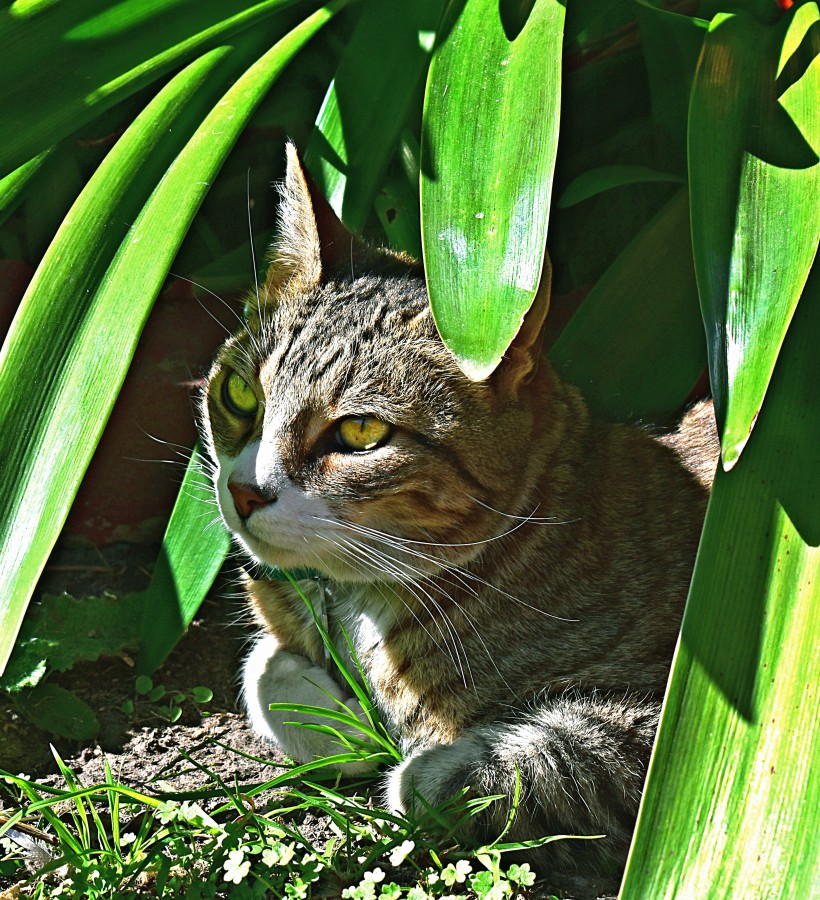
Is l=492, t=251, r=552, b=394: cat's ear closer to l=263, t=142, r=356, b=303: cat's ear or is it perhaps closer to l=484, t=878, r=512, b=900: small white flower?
l=263, t=142, r=356, b=303: cat's ear

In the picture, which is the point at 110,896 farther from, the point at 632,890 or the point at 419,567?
the point at 632,890

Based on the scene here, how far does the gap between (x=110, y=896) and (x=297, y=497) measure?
0.68 metres

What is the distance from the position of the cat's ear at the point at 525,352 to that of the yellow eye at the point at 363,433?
8.3 inches

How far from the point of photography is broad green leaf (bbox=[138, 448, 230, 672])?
2096mm

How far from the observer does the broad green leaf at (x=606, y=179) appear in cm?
209

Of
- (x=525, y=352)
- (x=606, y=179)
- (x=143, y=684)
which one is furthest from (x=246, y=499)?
(x=606, y=179)

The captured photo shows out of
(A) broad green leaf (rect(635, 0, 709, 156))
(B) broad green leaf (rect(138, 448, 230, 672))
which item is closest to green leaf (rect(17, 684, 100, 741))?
(B) broad green leaf (rect(138, 448, 230, 672))

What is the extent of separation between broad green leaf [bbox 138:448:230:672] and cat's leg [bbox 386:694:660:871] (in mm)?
657

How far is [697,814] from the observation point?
1.16 metres

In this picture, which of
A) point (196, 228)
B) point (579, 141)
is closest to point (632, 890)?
point (579, 141)

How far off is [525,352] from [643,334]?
0.59 metres

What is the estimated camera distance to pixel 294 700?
6.40 ft

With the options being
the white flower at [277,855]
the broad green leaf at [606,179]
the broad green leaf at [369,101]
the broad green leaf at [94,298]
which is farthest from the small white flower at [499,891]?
the broad green leaf at [606,179]

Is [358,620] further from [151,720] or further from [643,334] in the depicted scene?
[643,334]
